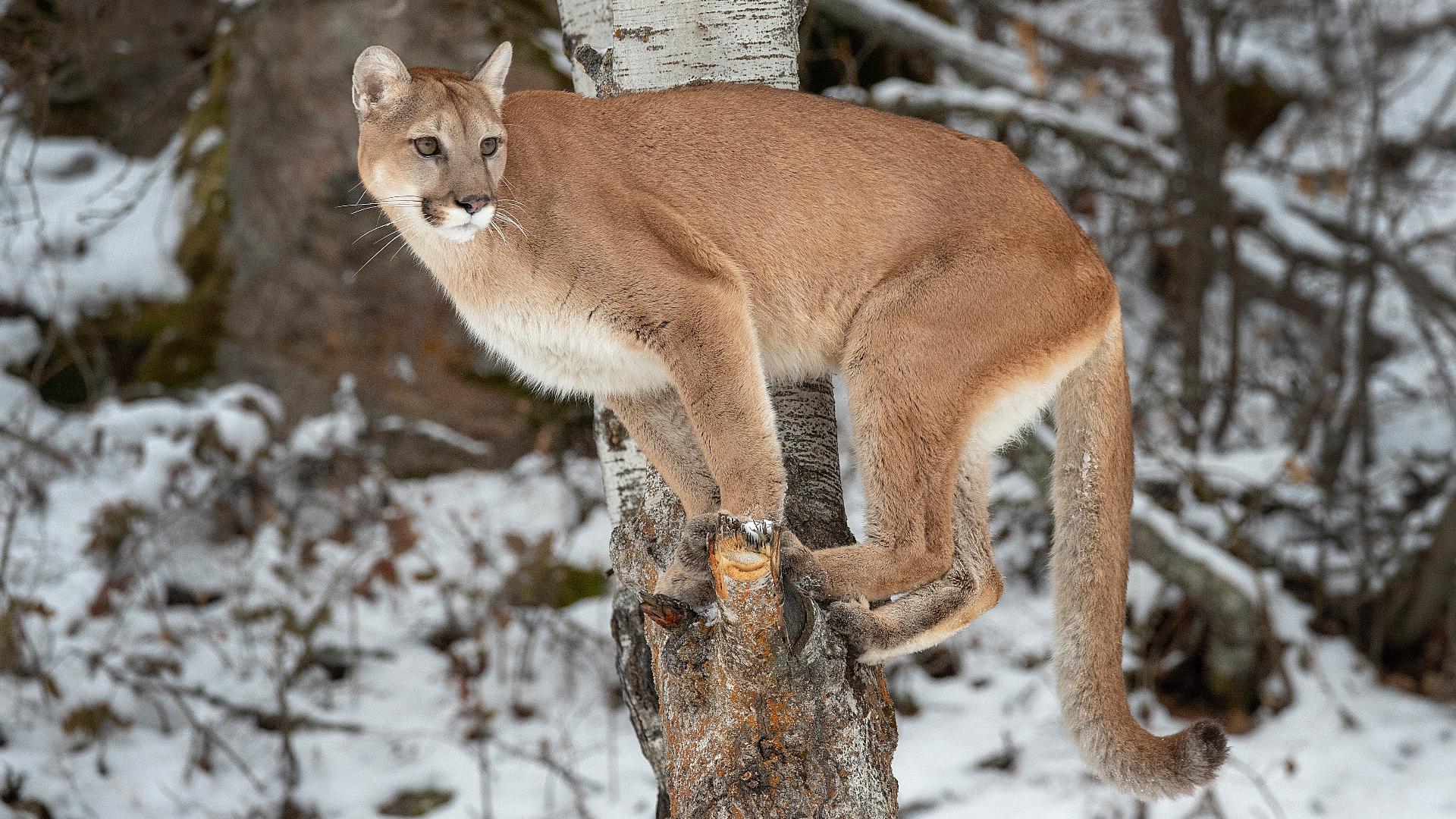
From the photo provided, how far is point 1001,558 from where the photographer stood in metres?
6.73

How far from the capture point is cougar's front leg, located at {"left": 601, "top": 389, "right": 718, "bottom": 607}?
2938mm

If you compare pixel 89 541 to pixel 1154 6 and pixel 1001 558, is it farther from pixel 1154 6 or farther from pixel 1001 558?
pixel 1154 6

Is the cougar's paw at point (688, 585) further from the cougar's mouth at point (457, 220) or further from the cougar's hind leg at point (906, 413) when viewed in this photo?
the cougar's mouth at point (457, 220)

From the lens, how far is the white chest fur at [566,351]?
2939 millimetres

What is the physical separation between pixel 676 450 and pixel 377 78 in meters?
1.17

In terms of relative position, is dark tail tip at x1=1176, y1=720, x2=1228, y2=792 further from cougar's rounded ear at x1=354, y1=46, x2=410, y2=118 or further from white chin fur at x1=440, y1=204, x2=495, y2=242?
cougar's rounded ear at x1=354, y1=46, x2=410, y2=118

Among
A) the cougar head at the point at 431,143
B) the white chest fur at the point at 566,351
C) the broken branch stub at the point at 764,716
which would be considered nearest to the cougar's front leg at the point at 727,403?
the white chest fur at the point at 566,351

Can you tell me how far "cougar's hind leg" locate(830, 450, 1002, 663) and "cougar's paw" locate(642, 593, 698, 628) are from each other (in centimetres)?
35

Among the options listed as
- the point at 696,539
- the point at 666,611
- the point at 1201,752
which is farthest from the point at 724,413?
the point at 1201,752

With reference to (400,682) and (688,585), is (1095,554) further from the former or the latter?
(400,682)

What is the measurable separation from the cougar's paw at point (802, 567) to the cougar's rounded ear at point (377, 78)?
1.44 metres

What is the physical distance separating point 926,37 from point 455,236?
4.34 m

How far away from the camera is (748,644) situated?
2314 millimetres

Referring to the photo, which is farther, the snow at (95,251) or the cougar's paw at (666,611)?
the snow at (95,251)
